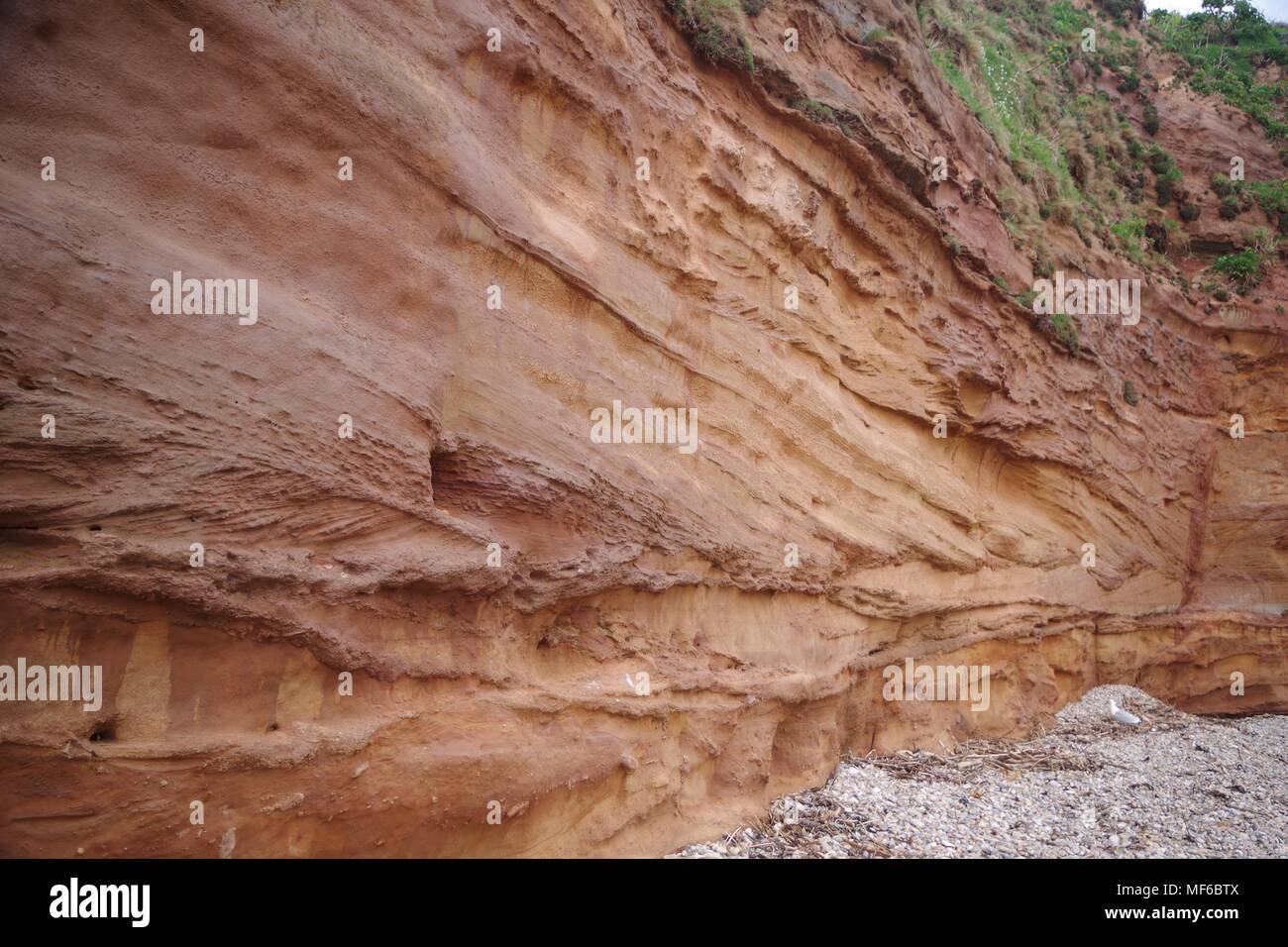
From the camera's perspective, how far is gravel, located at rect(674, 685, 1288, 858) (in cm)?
739

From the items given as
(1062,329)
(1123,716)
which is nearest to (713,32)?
(1062,329)

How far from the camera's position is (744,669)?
7820mm

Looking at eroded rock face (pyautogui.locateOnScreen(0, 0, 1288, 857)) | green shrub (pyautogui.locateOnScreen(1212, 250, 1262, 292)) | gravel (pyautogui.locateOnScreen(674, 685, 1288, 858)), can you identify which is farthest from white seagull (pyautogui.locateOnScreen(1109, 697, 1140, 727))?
green shrub (pyautogui.locateOnScreen(1212, 250, 1262, 292))

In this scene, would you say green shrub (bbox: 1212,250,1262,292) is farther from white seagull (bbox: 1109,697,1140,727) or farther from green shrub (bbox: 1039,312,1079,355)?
white seagull (bbox: 1109,697,1140,727)

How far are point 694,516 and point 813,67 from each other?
6.65 meters

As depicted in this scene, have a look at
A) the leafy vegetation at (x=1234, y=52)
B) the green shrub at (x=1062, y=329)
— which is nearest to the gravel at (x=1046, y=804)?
the green shrub at (x=1062, y=329)

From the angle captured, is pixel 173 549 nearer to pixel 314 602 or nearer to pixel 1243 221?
pixel 314 602

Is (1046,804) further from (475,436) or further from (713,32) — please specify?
(713,32)

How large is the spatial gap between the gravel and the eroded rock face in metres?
0.44

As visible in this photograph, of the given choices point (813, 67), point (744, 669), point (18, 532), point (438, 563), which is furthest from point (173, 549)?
point (813, 67)

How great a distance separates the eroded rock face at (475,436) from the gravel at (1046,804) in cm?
44

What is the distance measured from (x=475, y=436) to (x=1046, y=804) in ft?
23.7

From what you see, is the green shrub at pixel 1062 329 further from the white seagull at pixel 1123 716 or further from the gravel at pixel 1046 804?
the gravel at pixel 1046 804

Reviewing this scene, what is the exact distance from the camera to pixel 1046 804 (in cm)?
870
